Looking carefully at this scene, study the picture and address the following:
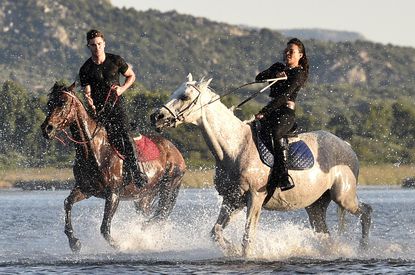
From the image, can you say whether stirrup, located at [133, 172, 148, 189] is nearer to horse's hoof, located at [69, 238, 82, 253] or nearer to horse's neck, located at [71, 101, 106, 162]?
horse's neck, located at [71, 101, 106, 162]

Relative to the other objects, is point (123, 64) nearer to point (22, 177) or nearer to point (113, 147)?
point (113, 147)

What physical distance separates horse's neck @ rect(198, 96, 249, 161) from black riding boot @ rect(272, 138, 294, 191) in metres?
0.54

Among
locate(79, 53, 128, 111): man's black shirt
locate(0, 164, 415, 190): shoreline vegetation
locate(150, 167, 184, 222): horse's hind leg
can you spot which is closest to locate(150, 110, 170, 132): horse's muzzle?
locate(79, 53, 128, 111): man's black shirt

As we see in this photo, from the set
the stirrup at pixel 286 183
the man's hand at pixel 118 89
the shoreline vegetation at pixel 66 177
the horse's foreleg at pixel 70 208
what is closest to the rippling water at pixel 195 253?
the horse's foreleg at pixel 70 208

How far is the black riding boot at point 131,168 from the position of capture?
2159 cm

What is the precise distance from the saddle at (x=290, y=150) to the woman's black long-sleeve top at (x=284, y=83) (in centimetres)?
35

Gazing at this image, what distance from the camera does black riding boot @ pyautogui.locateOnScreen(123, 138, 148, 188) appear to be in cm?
2159

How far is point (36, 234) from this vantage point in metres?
28.2

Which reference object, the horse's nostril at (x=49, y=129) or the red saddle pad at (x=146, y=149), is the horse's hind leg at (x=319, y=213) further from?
the horse's nostril at (x=49, y=129)

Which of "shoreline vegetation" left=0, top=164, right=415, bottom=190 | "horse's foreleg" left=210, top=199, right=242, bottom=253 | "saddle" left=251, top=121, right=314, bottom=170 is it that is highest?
"shoreline vegetation" left=0, top=164, right=415, bottom=190

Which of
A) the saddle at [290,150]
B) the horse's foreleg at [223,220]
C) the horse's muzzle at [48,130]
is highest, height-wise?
the horse's muzzle at [48,130]

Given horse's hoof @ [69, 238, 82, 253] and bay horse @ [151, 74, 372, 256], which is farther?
horse's hoof @ [69, 238, 82, 253]

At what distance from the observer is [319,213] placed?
2067 cm

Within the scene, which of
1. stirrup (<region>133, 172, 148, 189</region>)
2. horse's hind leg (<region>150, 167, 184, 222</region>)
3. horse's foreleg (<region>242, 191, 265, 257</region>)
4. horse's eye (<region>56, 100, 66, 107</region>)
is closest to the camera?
horse's foreleg (<region>242, 191, 265, 257</region>)
